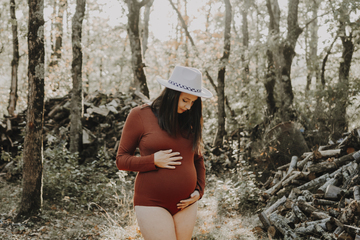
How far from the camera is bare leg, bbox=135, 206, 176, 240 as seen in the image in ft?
6.74

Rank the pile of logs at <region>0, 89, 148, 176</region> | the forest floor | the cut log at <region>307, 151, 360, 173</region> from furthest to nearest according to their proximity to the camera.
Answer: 1. the pile of logs at <region>0, 89, 148, 176</region>
2. the cut log at <region>307, 151, 360, 173</region>
3. the forest floor

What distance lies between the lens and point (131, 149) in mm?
2271

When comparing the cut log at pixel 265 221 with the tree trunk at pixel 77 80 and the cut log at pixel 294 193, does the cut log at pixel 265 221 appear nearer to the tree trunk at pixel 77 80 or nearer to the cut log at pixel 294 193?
the cut log at pixel 294 193

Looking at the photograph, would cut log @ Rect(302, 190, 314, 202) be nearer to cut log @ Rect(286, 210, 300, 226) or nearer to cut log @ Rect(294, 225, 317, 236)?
cut log @ Rect(286, 210, 300, 226)

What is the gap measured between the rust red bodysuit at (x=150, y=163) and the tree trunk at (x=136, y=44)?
425 inches

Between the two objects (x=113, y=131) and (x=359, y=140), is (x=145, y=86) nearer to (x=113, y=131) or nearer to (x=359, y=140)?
(x=113, y=131)

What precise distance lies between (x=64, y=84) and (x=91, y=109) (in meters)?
5.91

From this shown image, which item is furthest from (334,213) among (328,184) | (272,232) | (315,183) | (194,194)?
(194,194)

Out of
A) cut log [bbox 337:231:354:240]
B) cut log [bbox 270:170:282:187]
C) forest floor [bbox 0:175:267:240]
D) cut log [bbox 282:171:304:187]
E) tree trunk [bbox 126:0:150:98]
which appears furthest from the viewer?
tree trunk [bbox 126:0:150:98]

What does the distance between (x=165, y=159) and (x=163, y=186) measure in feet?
0.70

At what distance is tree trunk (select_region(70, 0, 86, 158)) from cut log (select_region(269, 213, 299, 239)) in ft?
19.9

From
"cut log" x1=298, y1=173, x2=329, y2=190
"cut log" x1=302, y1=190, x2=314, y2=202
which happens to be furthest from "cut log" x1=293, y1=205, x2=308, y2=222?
"cut log" x1=298, y1=173, x2=329, y2=190

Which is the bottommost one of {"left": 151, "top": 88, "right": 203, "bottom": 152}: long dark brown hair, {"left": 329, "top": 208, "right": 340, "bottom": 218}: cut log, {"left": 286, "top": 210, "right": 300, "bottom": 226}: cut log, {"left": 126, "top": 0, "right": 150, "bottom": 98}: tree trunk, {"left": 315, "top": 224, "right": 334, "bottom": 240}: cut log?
{"left": 286, "top": 210, "right": 300, "bottom": 226}: cut log

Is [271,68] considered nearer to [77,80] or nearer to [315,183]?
[315,183]
